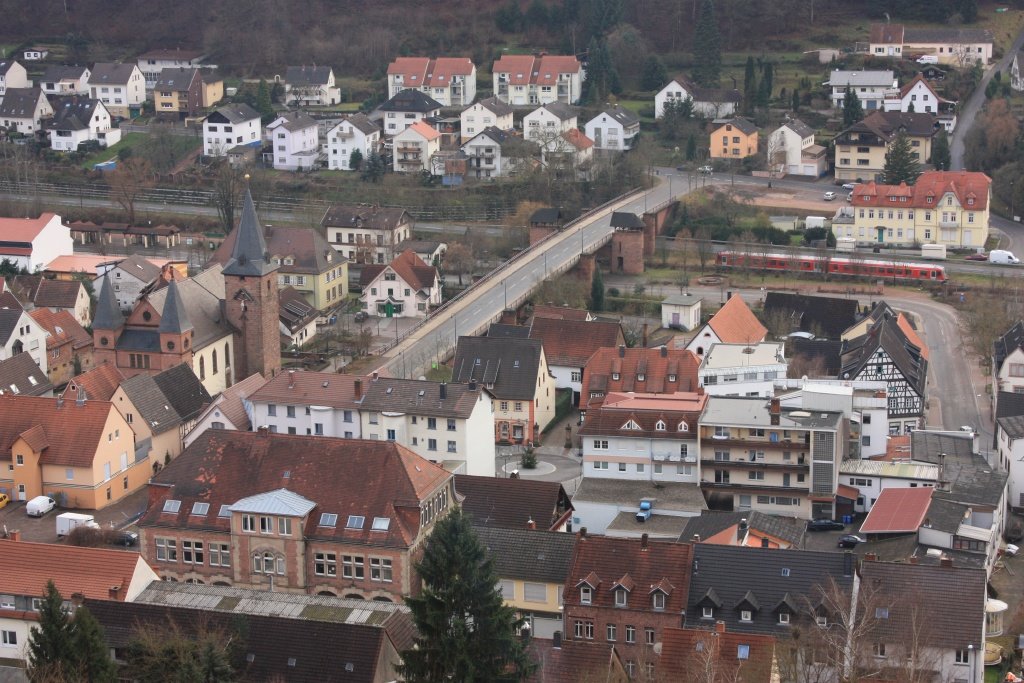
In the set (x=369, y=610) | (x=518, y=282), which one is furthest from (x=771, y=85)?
(x=369, y=610)

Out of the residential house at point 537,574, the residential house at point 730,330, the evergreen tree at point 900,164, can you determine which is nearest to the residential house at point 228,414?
the residential house at point 537,574

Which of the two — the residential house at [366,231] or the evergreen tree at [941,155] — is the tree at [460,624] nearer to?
the residential house at [366,231]

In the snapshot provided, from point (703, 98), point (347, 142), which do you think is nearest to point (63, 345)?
point (347, 142)

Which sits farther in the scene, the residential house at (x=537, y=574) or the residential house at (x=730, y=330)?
the residential house at (x=730, y=330)

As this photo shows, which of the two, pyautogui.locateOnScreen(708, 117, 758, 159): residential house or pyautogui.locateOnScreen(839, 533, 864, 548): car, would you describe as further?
pyautogui.locateOnScreen(708, 117, 758, 159): residential house

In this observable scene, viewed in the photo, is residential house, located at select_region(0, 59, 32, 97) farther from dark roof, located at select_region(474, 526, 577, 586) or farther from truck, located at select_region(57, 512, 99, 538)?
dark roof, located at select_region(474, 526, 577, 586)

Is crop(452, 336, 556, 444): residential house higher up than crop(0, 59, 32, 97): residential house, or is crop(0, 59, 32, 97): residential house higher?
crop(0, 59, 32, 97): residential house

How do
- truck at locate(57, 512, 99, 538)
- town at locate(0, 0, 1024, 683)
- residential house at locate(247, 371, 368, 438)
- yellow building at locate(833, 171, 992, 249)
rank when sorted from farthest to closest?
yellow building at locate(833, 171, 992, 249), residential house at locate(247, 371, 368, 438), truck at locate(57, 512, 99, 538), town at locate(0, 0, 1024, 683)

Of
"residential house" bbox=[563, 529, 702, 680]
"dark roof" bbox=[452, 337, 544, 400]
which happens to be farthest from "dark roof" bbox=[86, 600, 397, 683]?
"dark roof" bbox=[452, 337, 544, 400]
